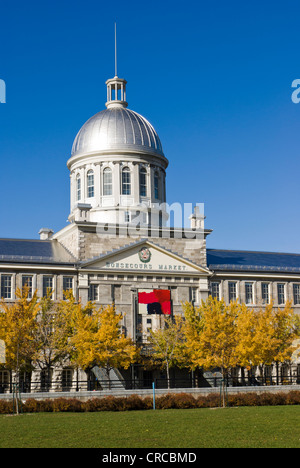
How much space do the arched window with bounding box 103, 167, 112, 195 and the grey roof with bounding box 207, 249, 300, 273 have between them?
11.4 metres

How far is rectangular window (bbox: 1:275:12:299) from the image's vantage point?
2209 inches

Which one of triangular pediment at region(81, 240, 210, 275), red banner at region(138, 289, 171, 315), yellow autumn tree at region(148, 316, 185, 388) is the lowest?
yellow autumn tree at region(148, 316, 185, 388)

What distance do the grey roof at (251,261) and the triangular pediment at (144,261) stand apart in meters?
3.29

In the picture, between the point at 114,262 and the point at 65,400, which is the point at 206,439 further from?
the point at 114,262

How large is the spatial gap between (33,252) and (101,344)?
13.1 meters

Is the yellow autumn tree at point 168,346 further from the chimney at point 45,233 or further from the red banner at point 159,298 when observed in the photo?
the chimney at point 45,233

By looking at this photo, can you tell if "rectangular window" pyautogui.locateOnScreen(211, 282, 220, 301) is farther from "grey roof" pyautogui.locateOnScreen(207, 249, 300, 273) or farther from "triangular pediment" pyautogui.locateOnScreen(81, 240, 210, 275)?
"triangular pediment" pyautogui.locateOnScreen(81, 240, 210, 275)

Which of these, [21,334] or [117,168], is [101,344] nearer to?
[21,334]

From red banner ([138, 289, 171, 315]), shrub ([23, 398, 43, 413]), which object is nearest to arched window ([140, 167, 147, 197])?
red banner ([138, 289, 171, 315])

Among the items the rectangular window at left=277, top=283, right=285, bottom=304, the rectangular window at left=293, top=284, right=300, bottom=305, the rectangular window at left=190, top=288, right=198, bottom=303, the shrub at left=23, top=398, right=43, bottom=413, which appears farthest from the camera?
the rectangular window at left=293, top=284, right=300, bottom=305

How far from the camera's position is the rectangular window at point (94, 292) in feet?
191

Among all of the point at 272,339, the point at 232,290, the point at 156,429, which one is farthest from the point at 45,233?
the point at 156,429

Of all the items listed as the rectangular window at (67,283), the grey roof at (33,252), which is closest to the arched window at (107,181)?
the grey roof at (33,252)
